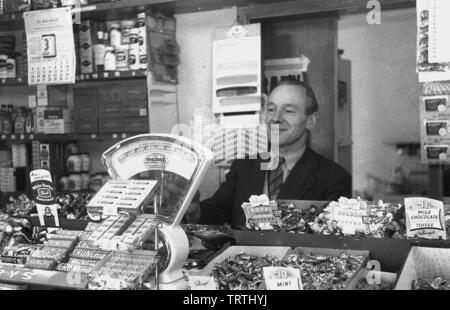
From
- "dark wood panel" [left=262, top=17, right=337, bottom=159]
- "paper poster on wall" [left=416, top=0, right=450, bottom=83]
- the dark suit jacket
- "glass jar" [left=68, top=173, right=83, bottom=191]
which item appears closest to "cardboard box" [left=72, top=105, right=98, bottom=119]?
"glass jar" [left=68, top=173, right=83, bottom=191]

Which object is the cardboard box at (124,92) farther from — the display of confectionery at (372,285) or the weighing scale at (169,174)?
the display of confectionery at (372,285)

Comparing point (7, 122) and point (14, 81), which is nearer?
point (14, 81)

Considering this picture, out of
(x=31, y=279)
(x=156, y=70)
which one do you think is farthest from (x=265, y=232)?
(x=156, y=70)

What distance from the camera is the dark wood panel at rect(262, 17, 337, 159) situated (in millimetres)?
3369

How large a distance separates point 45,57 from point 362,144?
1846 mm

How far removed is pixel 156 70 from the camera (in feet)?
11.1

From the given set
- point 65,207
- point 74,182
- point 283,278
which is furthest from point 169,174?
point 74,182

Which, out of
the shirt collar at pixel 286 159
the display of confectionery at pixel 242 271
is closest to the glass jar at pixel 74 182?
the shirt collar at pixel 286 159

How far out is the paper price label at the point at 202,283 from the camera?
1.69 metres

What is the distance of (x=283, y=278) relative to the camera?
1.64 metres

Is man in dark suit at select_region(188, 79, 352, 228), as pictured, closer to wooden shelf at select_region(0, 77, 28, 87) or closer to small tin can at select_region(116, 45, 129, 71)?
small tin can at select_region(116, 45, 129, 71)

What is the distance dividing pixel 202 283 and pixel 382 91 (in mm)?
2143

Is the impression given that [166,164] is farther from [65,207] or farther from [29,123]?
[29,123]

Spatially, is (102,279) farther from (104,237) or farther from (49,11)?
(49,11)
